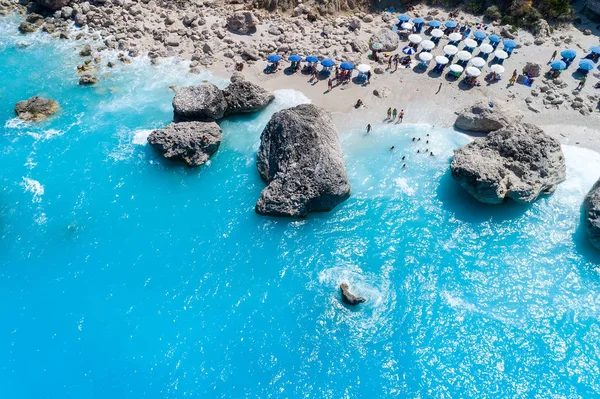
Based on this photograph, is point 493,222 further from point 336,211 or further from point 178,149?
point 178,149

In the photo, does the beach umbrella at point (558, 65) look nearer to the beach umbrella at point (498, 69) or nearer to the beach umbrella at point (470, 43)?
the beach umbrella at point (498, 69)

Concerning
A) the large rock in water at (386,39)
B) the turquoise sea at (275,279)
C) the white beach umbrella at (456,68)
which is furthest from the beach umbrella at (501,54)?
the turquoise sea at (275,279)

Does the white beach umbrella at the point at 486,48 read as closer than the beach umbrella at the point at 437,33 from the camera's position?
Yes

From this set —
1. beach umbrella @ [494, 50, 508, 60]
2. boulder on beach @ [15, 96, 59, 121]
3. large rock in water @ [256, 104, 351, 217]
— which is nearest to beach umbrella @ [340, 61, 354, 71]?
large rock in water @ [256, 104, 351, 217]

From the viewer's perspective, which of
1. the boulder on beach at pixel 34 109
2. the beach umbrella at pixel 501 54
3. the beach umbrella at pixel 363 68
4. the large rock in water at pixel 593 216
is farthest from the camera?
the beach umbrella at pixel 501 54

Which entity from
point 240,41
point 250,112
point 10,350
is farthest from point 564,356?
point 240,41

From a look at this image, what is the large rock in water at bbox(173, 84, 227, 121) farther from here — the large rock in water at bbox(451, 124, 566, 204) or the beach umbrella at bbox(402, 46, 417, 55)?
the large rock in water at bbox(451, 124, 566, 204)
